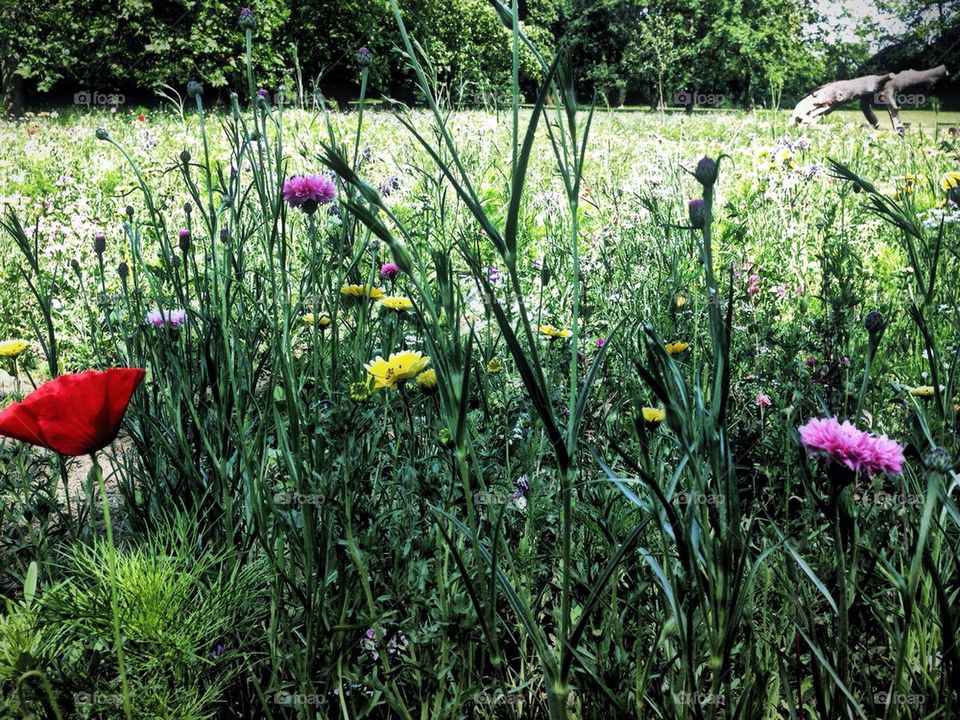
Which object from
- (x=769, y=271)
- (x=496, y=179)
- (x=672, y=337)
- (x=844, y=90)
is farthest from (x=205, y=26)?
(x=672, y=337)

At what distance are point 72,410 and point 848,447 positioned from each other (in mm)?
805

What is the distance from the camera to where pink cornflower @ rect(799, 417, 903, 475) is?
0.91m

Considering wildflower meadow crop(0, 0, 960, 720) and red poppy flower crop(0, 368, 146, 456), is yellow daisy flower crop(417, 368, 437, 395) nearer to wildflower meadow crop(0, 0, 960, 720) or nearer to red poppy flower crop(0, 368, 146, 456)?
wildflower meadow crop(0, 0, 960, 720)

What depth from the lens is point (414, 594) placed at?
3.69 feet

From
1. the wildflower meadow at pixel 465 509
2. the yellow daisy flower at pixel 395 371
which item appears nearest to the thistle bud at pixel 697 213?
the wildflower meadow at pixel 465 509

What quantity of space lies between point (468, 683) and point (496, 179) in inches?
142

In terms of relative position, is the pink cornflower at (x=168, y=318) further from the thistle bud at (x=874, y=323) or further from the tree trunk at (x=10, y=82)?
the tree trunk at (x=10, y=82)

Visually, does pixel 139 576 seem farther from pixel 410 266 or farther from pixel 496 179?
pixel 496 179

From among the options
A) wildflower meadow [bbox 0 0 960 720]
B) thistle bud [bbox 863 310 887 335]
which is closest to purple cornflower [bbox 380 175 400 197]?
wildflower meadow [bbox 0 0 960 720]

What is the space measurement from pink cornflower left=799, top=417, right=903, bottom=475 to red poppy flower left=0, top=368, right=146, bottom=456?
2.32 ft

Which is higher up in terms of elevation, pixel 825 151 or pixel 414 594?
pixel 825 151

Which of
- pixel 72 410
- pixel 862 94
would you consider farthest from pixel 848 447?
→ pixel 862 94

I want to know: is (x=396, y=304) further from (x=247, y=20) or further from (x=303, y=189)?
(x=247, y=20)

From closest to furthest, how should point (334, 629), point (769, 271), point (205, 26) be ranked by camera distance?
point (334, 629), point (769, 271), point (205, 26)
